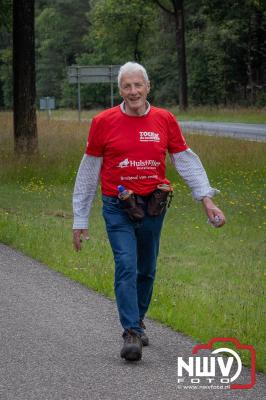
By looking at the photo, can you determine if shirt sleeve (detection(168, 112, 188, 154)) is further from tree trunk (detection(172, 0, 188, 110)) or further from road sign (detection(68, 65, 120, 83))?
tree trunk (detection(172, 0, 188, 110))

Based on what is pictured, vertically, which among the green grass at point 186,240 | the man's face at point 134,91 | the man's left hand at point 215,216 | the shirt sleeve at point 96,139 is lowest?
the green grass at point 186,240

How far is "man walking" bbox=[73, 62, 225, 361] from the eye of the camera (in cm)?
655

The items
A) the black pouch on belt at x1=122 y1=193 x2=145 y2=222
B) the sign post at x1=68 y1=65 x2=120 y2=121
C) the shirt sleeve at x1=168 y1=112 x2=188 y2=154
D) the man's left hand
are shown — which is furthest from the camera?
the sign post at x1=68 y1=65 x2=120 y2=121

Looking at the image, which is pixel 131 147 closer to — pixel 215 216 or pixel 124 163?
pixel 124 163

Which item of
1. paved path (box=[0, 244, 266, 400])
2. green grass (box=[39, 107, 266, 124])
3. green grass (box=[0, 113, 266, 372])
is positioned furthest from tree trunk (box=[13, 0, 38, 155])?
green grass (box=[39, 107, 266, 124])

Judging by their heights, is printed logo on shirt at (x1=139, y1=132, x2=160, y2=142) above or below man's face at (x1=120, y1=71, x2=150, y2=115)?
below

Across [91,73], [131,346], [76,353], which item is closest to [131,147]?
[131,346]

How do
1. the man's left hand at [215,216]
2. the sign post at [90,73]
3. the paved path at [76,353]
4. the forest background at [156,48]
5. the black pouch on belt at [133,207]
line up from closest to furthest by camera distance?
the paved path at [76,353], the black pouch on belt at [133,207], the man's left hand at [215,216], the sign post at [90,73], the forest background at [156,48]

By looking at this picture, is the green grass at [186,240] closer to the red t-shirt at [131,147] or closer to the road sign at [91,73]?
the red t-shirt at [131,147]

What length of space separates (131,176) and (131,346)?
107 cm

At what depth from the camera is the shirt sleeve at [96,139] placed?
6609mm

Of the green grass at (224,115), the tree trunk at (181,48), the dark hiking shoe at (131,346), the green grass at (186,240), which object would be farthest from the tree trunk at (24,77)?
the tree trunk at (181,48)

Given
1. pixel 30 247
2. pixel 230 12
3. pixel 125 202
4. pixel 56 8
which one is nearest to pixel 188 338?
pixel 125 202

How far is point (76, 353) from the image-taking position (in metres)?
6.68
